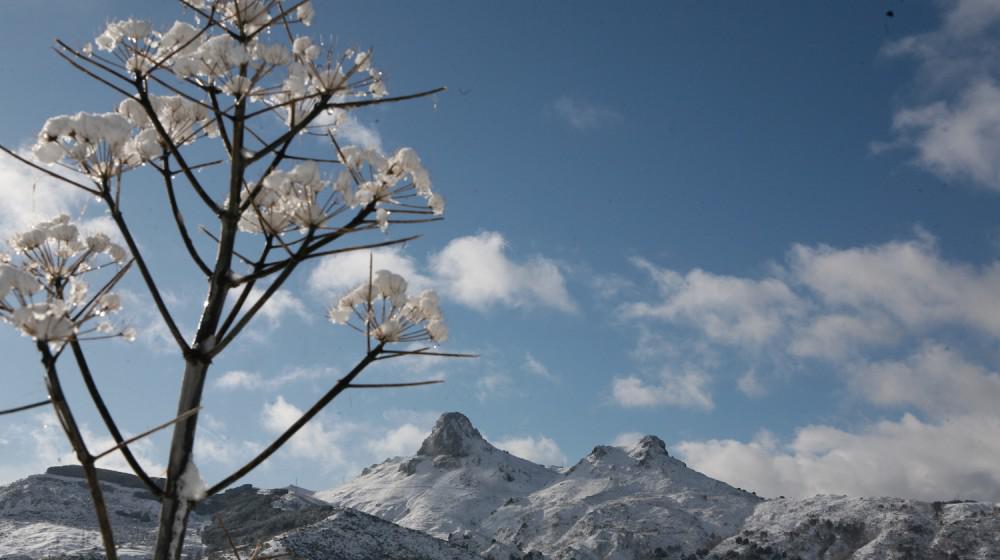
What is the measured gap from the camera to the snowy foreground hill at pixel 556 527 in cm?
9462

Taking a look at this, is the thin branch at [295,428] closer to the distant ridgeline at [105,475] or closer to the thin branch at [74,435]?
the thin branch at [74,435]

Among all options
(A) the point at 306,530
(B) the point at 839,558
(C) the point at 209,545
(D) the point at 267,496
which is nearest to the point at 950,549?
(B) the point at 839,558

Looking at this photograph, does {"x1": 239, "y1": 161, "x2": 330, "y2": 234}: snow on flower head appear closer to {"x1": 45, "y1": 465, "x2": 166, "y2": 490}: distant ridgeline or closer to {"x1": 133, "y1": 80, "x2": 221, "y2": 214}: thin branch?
{"x1": 133, "y1": 80, "x2": 221, "y2": 214}: thin branch

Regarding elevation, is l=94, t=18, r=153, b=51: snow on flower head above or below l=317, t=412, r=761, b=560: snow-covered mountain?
below

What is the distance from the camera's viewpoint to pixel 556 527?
149 metres

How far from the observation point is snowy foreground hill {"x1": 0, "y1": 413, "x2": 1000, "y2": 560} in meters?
94.6

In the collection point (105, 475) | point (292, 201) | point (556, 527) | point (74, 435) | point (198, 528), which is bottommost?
point (74, 435)

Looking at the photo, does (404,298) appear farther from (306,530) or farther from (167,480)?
(306,530)

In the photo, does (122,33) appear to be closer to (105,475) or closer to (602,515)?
(602,515)

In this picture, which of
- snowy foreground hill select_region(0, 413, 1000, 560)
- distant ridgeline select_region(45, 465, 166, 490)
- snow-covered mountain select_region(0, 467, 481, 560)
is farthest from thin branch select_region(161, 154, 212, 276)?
distant ridgeline select_region(45, 465, 166, 490)

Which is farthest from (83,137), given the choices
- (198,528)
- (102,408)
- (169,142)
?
(198,528)

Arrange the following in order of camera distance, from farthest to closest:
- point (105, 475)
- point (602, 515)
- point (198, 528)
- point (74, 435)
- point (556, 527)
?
point (105, 475) → point (556, 527) → point (602, 515) → point (198, 528) → point (74, 435)

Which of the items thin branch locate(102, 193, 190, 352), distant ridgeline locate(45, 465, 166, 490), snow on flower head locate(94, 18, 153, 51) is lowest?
thin branch locate(102, 193, 190, 352)

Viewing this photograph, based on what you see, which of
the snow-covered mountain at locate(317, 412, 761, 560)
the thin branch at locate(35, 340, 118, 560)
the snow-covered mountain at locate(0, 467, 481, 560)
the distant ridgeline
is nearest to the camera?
the thin branch at locate(35, 340, 118, 560)
